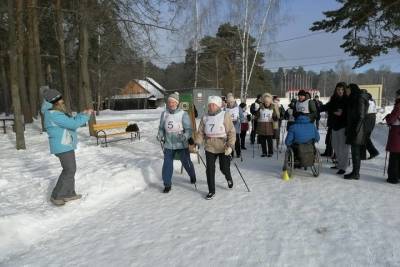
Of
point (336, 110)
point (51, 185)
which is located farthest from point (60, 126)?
point (336, 110)

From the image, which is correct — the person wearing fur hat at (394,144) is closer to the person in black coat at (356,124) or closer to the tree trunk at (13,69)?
the person in black coat at (356,124)

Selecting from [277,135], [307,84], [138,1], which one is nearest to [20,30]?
[138,1]

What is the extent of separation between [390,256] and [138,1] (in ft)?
36.0

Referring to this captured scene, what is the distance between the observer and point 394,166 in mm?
6695

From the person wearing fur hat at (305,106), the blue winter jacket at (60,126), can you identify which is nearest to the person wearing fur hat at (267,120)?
the person wearing fur hat at (305,106)

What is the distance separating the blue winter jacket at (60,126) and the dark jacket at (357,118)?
4.68m

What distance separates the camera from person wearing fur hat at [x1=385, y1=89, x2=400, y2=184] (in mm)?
6500

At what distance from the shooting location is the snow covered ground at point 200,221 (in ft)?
13.6

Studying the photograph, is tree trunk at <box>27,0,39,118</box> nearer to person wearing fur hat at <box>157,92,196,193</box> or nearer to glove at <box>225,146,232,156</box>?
person wearing fur hat at <box>157,92,196,193</box>

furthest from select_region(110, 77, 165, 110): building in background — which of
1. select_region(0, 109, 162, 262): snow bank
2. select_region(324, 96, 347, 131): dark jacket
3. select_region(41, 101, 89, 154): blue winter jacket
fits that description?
select_region(41, 101, 89, 154): blue winter jacket

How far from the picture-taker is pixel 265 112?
1037cm

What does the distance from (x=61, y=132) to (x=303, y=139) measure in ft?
14.4

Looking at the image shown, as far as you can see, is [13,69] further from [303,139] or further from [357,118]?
[357,118]

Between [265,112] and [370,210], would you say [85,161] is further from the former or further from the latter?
[370,210]
